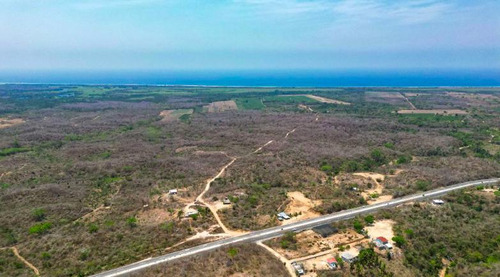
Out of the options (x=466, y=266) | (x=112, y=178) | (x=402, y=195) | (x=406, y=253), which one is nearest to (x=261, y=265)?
(x=406, y=253)

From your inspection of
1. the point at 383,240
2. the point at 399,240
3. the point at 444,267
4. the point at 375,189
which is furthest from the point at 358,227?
the point at 375,189

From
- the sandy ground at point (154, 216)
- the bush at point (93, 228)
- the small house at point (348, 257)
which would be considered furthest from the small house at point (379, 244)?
the bush at point (93, 228)

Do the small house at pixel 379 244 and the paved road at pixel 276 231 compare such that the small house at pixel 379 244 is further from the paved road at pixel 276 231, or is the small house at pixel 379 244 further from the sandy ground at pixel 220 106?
the sandy ground at pixel 220 106

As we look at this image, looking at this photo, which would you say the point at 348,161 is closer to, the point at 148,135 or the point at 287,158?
the point at 287,158

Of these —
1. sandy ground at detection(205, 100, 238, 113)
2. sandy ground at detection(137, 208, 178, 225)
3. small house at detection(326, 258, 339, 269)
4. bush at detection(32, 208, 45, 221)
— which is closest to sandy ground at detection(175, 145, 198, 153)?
sandy ground at detection(137, 208, 178, 225)

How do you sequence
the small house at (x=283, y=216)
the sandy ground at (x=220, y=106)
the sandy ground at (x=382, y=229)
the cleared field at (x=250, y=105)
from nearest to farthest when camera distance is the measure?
the sandy ground at (x=382, y=229) → the small house at (x=283, y=216) → the sandy ground at (x=220, y=106) → the cleared field at (x=250, y=105)

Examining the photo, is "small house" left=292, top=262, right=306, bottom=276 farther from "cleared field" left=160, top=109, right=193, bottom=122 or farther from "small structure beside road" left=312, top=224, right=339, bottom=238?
"cleared field" left=160, top=109, right=193, bottom=122
